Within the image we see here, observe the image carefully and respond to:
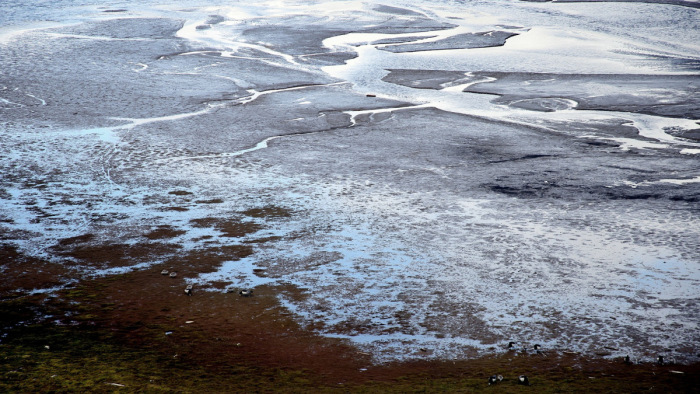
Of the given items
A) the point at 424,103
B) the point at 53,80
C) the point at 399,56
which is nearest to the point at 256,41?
the point at 399,56

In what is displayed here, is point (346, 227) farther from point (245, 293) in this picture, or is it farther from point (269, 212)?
point (245, 293)

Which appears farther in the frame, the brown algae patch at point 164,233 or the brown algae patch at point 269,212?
the brown algae patch at point 269,212

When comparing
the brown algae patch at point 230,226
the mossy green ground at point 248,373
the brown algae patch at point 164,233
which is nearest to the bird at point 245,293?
the mossy green ground at point 248,373

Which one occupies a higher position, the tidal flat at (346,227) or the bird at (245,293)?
the tidal flat at (346,227)

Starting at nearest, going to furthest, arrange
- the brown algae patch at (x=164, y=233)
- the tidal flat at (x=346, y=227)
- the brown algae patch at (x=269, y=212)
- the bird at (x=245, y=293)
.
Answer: the tidal flat at (x=346, y=227) < the bird at (x=245, y=293) < the brown algae patch at (x=164, y=233) < the brown algae patch at (x=269, y=212)

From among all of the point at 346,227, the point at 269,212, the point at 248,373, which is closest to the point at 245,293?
the point at 248,373

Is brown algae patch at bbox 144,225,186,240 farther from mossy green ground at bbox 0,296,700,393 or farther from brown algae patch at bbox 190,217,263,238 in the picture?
mossy green ground at bbox 0,296,700,393

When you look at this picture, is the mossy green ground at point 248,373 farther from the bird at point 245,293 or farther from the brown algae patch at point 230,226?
the brown algae patch at point 230,226

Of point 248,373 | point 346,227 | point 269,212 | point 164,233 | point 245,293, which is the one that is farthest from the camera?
point 269,212
